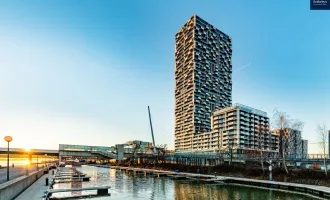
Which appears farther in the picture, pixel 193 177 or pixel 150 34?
pixel 150 34

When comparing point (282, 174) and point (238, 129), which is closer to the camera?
point (282, 174)

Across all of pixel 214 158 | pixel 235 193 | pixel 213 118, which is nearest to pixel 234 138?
pixel 213 118

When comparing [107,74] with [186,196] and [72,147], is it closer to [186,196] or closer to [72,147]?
[186,196]

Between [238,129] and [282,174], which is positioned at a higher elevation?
[238,129]

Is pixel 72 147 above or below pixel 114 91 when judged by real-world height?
below

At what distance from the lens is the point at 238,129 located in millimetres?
163125

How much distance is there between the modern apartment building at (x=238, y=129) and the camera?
16300 cm

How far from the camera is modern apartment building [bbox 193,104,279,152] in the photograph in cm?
16300

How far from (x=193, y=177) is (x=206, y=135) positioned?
129704 mm

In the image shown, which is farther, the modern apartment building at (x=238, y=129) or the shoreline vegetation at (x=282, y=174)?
the modern apartment building at (x=238, y=129)

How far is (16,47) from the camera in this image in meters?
41.9

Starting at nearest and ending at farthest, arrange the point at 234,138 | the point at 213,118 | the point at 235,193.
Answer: the point at 235,193, the point at 234,138, the point at 213,118

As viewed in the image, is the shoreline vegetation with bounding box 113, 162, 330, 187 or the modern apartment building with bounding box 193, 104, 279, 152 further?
the modern apartment building with bounding box 193, 104, 279, 152

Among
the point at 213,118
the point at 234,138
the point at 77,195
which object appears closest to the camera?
the point at 77,195
